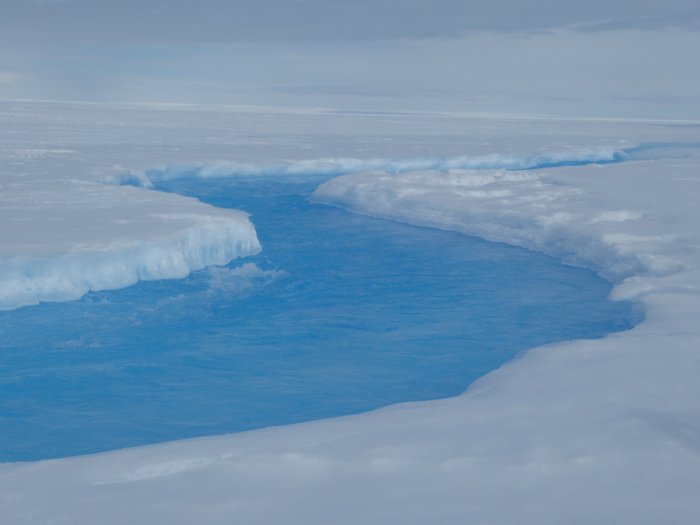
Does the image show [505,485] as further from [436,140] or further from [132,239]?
[436,140]

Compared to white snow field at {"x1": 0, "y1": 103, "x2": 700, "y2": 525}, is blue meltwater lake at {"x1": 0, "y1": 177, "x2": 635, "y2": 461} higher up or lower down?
lower down

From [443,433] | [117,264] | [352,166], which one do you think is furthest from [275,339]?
[352,166]

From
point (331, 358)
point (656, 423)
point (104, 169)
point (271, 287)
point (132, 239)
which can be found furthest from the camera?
point (104, 169)

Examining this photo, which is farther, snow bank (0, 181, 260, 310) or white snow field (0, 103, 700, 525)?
snow bank (0, 181, 260, 310)

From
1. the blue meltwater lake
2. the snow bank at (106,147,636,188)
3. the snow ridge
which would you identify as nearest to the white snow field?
the snow ridge

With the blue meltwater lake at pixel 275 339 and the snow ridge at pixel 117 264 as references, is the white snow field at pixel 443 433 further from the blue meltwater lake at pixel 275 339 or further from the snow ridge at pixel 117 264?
the blue meltwater lake at pixel 275 339

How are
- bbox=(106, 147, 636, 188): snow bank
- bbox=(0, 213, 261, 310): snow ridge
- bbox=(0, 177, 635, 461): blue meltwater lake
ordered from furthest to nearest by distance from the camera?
bbox=(106, 147, 636, 188): snow bank → bbox=(0, 213, 261, 310): snow ridge → bbox=(0, 177, 635, 461): blue meltwater lake

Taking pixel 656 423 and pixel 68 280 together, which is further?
pixel 68 280

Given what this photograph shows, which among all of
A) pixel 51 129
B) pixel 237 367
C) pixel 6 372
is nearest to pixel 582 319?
pixel 237 367

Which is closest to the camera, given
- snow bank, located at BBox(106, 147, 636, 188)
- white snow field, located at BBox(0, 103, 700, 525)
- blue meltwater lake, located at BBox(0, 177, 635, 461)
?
white snow field, located at BBox(0, 103, 700, 525)

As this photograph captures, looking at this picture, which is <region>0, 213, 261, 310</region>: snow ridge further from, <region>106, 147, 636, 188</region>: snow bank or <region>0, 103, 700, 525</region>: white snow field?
<region>106, 147, 636, 188</region>: snow bank
